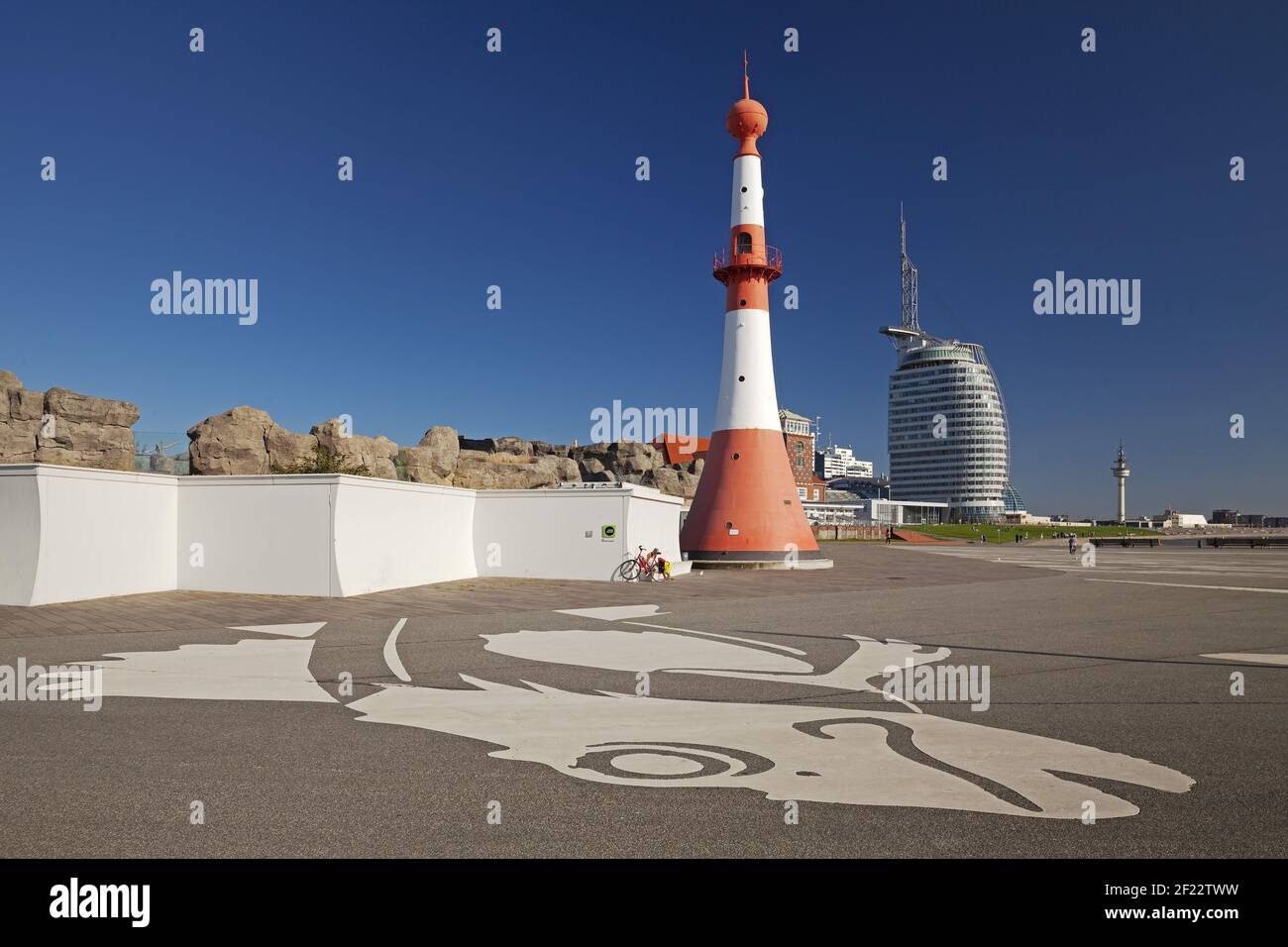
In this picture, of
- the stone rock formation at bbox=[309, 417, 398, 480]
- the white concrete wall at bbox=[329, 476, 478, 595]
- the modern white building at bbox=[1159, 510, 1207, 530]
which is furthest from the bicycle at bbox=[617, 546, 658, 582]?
the modern white building at bbox=[1159, 510, 1207, 530]

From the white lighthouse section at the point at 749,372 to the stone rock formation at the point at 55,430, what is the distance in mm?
18767

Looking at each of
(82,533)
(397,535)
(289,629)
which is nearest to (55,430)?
(82,533)

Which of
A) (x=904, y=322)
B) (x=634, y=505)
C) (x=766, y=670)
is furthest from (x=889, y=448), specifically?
(x=766, y=670)

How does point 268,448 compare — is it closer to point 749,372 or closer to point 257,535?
point 257,535

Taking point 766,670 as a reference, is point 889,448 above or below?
above

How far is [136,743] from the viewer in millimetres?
6320

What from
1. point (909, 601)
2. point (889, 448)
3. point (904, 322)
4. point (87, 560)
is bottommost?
point (909, 601)

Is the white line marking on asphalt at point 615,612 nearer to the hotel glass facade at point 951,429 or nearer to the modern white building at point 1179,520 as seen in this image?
the hotel glass facade at point 951,429

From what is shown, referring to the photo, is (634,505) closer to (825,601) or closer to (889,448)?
(825,601)

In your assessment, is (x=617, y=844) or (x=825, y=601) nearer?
(x=617, y=844)

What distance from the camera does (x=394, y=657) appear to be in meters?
10.5

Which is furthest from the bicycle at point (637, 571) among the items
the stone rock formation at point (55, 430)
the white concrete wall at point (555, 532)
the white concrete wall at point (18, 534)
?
the stone rock formation at point (55, 430)

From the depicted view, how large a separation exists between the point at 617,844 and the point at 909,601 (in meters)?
15.3
